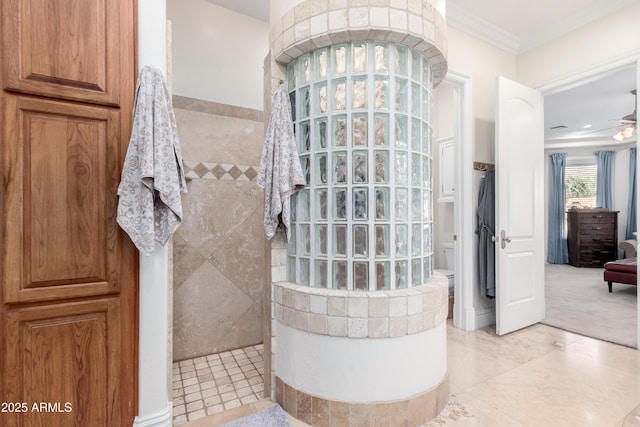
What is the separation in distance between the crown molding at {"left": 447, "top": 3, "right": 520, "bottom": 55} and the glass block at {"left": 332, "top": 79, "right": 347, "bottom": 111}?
179 cm

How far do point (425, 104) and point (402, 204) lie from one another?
62 centimetres

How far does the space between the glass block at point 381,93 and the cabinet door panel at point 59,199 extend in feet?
4.07

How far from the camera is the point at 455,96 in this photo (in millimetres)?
2955

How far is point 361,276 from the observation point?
1.59 m

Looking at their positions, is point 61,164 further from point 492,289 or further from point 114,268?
point 492,289

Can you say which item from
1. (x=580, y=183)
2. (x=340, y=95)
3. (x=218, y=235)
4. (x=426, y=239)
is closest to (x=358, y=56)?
(x=340, y=95)

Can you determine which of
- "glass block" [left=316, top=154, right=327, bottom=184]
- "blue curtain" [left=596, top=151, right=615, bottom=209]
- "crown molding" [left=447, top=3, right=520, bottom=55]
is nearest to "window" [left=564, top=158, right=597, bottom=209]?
"blue curtain" [left=596, top=151, right=615, bottom=209]

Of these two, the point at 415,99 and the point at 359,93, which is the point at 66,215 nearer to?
the point at 359,93

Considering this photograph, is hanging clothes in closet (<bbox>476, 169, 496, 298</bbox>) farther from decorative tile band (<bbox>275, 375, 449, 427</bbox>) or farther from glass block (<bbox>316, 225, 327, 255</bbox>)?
glass block (<bbox>316, 225, 327, 255</bbox>)

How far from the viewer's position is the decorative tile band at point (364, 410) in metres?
1.52

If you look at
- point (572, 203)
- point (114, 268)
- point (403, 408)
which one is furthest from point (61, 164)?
point (572, 203)

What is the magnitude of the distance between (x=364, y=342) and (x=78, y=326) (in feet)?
4.23

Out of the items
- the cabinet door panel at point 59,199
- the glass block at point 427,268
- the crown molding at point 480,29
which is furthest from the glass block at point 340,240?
the crown molding at point 480,29

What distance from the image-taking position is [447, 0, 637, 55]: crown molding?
262 cm
